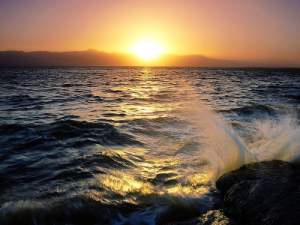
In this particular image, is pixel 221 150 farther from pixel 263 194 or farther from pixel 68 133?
pixel 68 133

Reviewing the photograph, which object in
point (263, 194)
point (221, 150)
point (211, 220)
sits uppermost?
point (263, 194)

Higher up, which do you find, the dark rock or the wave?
the dark rock

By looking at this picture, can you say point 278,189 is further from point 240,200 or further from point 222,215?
point 222,215

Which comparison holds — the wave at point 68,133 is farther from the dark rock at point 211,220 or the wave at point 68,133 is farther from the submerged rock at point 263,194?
the dark rock at point 211,220

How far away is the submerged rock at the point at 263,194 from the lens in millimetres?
4062

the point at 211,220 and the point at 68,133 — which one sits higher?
the point at 211,220

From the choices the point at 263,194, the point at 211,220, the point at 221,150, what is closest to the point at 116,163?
the point at 221,150

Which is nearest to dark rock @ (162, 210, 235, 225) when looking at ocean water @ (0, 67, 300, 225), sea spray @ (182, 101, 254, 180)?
ocean water @ (0, 67, 300, 225)

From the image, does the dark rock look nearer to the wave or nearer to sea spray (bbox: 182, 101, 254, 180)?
sea spray (bbox: 182, 101, 254, 180)

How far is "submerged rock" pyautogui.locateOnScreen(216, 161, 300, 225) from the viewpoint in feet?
13.3

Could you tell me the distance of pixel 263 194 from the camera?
15.3 feet

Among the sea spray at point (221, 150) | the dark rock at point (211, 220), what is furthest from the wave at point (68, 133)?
the dark rock at point (211, 220)

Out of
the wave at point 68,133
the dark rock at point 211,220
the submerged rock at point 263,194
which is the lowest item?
the wave at point 68,133

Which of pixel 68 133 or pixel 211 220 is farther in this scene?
pixel 68 133
